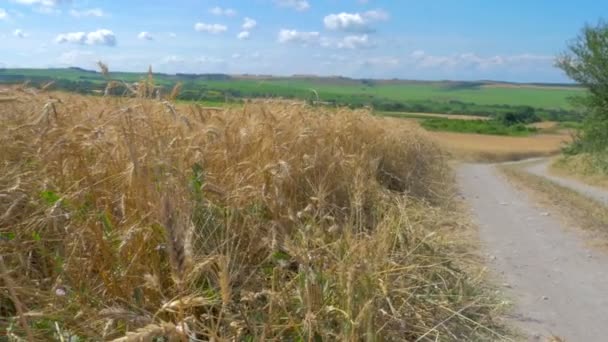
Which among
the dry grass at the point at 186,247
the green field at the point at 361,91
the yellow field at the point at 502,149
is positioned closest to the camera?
the dry grass at the point at 186,247

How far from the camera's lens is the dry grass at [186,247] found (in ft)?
8.11

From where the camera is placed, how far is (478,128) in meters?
69.8

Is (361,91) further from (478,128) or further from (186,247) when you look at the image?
(478,128)

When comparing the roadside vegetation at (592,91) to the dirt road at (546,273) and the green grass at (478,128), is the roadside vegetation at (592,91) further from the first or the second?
the green grass at (478,128)

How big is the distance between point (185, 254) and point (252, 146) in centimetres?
337

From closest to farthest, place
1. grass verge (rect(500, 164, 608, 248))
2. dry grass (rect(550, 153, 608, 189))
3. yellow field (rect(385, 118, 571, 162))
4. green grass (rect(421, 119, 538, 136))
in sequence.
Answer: grass verge (rect(500, 164, 608, 248)) < dry grass (rect(550, 153, 608, 189)) < yellow field (rect(385, 118, 571, 162)) < green grass (rect(421, 119, 538, 136))

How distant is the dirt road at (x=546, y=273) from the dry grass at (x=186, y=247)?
41cm

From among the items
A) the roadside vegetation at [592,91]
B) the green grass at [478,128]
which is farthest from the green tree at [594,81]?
the green grass at [478,128]

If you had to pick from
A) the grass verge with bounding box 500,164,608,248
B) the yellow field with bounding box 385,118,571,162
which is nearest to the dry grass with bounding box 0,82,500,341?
the grass verge with bounding box 500,164,608,248

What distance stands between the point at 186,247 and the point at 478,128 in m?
71.4

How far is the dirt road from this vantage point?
4301 millimetres

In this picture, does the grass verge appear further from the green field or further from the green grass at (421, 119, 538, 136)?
the green grass at (421, 119, 538, 136)

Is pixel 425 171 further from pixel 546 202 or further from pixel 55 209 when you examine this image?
pixel 55 209

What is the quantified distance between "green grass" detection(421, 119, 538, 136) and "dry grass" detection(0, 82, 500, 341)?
62294 millimetres
